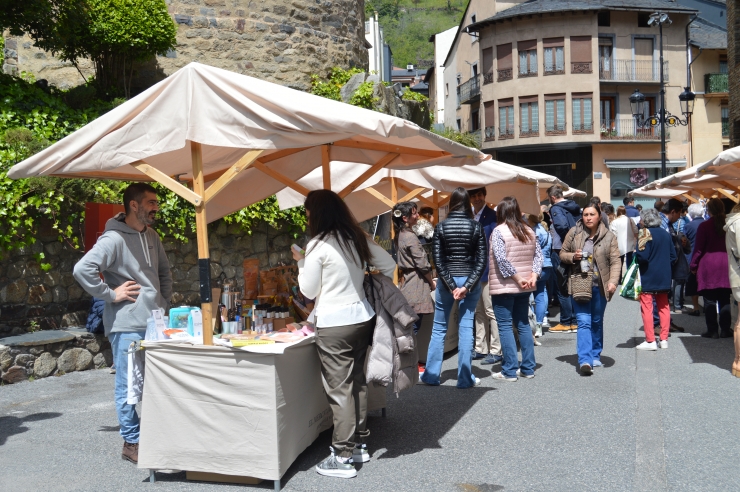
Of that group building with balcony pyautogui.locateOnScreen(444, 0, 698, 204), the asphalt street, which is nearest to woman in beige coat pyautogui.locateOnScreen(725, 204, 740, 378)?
the asphalt street

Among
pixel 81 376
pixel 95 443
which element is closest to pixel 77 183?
pixel 81 376

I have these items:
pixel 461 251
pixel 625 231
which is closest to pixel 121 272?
pixel 461 251

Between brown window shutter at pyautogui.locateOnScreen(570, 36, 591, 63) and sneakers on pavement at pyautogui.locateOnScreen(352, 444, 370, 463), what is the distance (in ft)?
129

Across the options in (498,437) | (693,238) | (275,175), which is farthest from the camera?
(693,238)

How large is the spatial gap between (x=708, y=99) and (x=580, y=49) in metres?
7.69

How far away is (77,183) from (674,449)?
23.1 feet

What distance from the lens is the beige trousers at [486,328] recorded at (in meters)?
9.36

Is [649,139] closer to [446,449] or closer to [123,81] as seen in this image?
[123,81]

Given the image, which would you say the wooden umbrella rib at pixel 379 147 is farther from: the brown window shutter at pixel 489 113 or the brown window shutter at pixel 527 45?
the brown window shutter at pixel 489 113

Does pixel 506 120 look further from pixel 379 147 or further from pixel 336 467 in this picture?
pixel 336 467

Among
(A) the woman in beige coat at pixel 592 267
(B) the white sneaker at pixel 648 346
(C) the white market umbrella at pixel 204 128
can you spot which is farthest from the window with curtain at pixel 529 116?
(C) the white market umbrella at pixel 204 128

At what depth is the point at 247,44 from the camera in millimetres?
15156

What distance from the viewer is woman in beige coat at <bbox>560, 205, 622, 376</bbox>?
829cm

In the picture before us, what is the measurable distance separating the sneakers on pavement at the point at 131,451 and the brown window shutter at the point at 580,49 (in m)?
39.7
